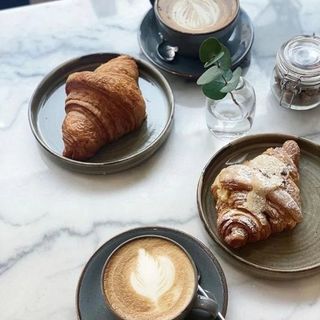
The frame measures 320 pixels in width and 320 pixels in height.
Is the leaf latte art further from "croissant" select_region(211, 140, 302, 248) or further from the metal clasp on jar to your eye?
the metal clasp on jar

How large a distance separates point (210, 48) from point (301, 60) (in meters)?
0.18

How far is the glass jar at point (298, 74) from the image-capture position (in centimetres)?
108

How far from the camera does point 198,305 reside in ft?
2.70

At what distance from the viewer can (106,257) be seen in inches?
36.8

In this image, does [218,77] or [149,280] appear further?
[218,77]

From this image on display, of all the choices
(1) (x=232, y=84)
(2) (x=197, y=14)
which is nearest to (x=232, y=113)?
(1) (x=232, y=84)

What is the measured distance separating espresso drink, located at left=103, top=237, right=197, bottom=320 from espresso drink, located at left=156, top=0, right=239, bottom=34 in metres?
0.48

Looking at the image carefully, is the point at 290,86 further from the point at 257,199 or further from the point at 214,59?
the point at 257,199

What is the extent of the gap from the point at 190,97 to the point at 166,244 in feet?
1.32

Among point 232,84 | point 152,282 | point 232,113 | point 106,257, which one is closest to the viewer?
point 152,282

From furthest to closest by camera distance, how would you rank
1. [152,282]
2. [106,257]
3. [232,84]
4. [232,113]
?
[232,113] → [232,84] → [106,257] → [152,282]

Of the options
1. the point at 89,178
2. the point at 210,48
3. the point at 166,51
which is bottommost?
the point at 89,178

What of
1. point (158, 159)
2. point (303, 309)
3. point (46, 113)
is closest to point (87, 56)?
point (46, 113)

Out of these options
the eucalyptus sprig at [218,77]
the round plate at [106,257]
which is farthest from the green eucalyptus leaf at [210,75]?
the round plate at [106,257]
